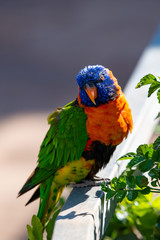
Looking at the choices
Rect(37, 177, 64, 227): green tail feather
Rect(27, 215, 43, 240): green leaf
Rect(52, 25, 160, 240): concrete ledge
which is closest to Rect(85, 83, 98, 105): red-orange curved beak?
Rect(52, 25, 160, 240): concrete ledge

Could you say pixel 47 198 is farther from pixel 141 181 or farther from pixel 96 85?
pixel 141 181

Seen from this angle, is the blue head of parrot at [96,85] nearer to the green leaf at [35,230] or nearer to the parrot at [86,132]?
the parrot at [86,132]

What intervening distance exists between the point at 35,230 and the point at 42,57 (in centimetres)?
433

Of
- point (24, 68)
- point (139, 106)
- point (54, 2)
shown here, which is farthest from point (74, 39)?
point (139, 106)

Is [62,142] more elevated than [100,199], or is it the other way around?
[62,142]

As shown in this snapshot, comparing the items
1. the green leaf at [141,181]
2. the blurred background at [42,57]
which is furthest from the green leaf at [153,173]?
the blurred background at [42,57]

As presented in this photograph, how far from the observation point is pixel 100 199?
1752 millimetres

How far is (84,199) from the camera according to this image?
5.87 feet

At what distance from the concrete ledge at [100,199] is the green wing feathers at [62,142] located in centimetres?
20

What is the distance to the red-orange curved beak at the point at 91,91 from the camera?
1.96 metres

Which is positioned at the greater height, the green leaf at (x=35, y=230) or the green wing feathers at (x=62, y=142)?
the green wing feathers at (x=62, y=142)

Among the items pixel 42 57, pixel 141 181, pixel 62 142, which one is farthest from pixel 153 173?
pixel 42 57

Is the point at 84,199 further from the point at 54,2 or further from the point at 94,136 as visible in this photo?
the point at 54,2

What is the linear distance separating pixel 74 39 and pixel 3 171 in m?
2.90
